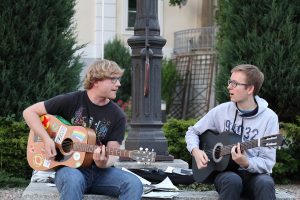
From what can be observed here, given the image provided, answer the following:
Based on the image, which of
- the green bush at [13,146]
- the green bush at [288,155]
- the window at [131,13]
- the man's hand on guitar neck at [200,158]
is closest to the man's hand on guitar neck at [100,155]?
the man's hand on guitar neck at [200,158]

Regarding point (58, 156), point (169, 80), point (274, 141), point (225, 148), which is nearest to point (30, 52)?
point (58, 156)

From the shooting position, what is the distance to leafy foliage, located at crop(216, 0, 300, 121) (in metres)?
7.84

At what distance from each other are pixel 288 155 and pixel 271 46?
4.37 feet

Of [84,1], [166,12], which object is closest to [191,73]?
[166,12]

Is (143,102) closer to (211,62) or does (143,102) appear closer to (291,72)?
(291,72)

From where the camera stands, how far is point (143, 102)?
265 inches

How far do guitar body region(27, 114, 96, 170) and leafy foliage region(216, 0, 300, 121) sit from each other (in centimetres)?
366

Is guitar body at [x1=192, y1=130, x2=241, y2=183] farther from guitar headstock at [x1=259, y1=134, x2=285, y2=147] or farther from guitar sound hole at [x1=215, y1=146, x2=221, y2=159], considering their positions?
guitar headstock at [x1=259, y1=134, x2=285, y2=147]

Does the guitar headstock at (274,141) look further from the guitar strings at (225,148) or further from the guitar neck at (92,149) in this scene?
the guitar neck at (92,149)

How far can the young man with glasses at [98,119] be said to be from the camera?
4.74 m

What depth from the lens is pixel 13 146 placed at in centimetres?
752

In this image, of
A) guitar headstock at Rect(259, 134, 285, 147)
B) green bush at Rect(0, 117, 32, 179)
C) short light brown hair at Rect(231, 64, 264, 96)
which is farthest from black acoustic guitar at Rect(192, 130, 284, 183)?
green bush at Rect(0, 117, 32, 179)

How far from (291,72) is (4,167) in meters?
3.58

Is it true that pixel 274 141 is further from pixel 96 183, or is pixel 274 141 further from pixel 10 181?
pixel 10 181
